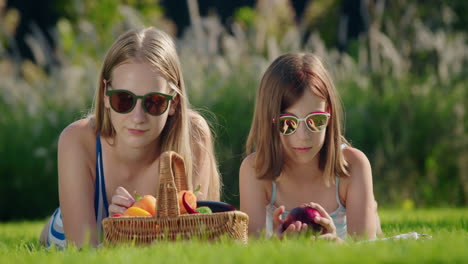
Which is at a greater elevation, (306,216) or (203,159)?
(203,159)

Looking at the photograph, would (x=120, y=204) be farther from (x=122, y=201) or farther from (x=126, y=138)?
(x=126, y=138)

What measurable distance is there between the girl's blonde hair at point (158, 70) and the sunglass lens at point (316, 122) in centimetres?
75

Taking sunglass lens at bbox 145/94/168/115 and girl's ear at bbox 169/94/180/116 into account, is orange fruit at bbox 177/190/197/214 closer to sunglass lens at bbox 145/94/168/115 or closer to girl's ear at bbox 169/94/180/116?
sunglass lens at bbox 145/94/168/115

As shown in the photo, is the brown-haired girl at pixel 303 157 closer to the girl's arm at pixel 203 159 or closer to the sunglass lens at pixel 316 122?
the sunglass lens at pixel 316 122

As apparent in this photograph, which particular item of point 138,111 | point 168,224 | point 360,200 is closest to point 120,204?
point 138,111

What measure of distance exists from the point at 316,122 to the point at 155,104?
942 mm

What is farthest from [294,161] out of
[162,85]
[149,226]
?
[149,226]

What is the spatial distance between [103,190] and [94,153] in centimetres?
24

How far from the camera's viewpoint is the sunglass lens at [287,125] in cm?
405

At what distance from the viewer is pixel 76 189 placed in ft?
13.3

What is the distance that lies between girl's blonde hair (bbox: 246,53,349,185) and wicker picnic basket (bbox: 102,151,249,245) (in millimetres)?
1028

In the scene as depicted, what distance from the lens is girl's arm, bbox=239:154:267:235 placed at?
4.24 meters

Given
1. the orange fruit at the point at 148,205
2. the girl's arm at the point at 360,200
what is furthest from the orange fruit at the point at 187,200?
the girl's arm at the point at 360,200

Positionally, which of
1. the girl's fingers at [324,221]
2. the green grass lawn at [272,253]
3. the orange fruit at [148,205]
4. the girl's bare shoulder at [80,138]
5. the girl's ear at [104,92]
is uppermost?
the girl's ear at [104,92]
